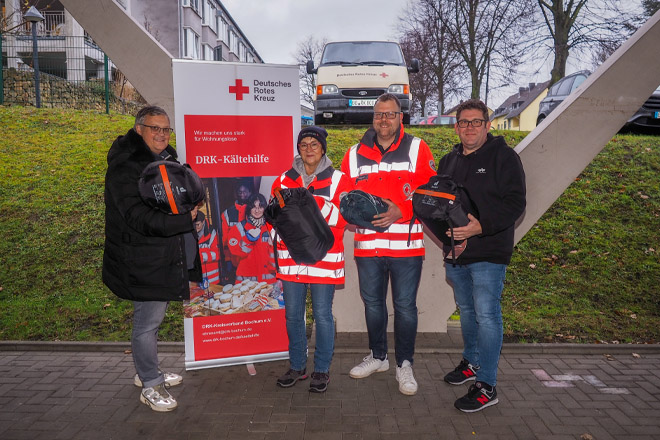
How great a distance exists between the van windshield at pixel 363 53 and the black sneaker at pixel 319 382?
26.1 feet

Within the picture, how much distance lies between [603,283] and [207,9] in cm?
3621

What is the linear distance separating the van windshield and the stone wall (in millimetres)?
6813

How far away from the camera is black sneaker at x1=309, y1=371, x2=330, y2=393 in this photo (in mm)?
3977

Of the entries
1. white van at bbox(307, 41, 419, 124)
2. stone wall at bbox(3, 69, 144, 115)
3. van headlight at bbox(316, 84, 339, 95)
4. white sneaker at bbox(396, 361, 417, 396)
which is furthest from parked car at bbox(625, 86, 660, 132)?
stone wall at bbox(3, 69, 144, 115)

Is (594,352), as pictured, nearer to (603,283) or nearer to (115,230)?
(603,283)

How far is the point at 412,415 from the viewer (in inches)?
143

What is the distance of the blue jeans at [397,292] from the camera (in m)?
3.88

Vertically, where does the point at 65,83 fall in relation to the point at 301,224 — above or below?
above

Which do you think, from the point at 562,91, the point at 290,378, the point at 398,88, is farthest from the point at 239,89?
the point at 562,91

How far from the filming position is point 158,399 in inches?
146

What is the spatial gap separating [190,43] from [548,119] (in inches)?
1177

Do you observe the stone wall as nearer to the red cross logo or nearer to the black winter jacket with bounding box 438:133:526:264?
the red cross logo

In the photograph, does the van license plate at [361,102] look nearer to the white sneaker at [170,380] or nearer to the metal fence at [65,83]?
the white sneaker at [170,380]

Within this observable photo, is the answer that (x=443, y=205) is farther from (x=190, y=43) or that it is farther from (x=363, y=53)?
(x=190, y=43)
